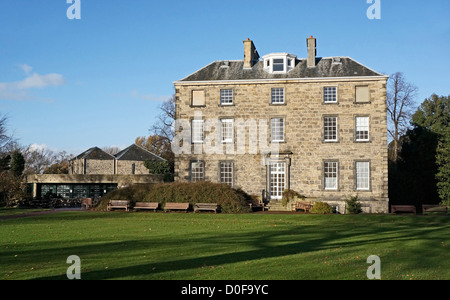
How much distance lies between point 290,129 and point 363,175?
6000mm

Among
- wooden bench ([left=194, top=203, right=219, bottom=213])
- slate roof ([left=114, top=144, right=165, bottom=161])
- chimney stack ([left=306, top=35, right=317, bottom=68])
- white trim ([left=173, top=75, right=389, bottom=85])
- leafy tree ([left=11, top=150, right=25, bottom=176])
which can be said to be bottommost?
wooden bench ([left=194, top=203, right=219, bottom=213])

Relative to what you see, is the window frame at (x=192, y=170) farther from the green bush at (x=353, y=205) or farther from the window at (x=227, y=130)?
the green bush at (x=353, y=205)

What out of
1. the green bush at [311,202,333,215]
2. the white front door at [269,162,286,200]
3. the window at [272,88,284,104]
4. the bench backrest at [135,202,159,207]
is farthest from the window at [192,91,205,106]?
the green bush at [311,202,333,215]

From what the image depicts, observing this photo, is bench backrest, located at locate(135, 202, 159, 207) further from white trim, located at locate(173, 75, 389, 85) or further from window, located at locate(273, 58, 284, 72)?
window, located at locate(273, 58, 284, 72)

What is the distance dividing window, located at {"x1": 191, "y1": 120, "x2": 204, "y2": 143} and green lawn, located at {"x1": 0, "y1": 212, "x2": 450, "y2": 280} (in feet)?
38.0

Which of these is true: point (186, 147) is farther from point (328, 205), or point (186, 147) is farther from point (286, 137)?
point (328, 205)

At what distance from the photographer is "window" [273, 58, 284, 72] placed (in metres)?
33.6

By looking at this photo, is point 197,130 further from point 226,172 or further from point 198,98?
point 226,172

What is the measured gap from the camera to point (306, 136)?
3222 centimetres

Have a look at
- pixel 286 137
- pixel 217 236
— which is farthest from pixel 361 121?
pixel 217 236

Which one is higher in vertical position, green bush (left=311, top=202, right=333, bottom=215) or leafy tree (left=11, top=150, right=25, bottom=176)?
leafy tree (left=11, top=150, right=25, bottom=176)

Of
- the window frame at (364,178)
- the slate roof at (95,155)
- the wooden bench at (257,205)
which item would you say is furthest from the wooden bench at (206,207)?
the slate roof at (95,155)

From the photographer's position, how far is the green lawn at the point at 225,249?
10172mm
